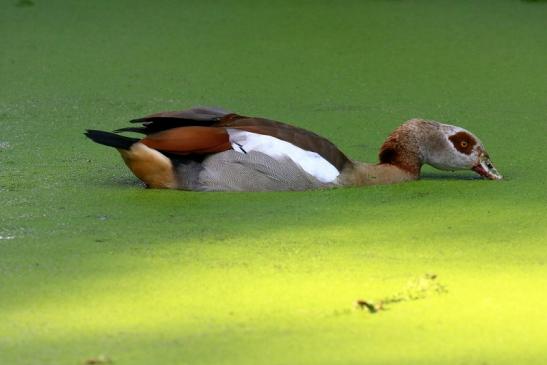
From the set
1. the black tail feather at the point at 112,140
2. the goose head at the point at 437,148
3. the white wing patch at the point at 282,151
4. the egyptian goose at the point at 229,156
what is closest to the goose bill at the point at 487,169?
the goose head at the point at 437,148

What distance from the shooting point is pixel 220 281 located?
2803 mm

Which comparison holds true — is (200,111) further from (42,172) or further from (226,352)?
(226,352)

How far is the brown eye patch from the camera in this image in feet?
13.1

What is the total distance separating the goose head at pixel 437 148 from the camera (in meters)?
3.98

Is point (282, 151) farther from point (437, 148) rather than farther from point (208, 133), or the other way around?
point (437, 148)

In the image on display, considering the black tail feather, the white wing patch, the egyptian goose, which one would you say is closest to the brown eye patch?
the egyptian goose

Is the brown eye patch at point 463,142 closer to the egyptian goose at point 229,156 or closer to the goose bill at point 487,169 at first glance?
the goose bill at point 487,169

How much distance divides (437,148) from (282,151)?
536 mm

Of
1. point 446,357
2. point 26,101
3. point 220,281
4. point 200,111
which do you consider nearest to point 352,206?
point 200,111

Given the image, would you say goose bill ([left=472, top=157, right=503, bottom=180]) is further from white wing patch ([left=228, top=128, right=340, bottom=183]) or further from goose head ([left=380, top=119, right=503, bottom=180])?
white wing patch ([left=228, top=128, right=340, bottom=183])

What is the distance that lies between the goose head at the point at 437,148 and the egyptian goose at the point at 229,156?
145 mm

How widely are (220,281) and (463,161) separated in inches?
55.6

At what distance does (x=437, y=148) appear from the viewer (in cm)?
401

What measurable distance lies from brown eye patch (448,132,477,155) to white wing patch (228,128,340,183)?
441mm
